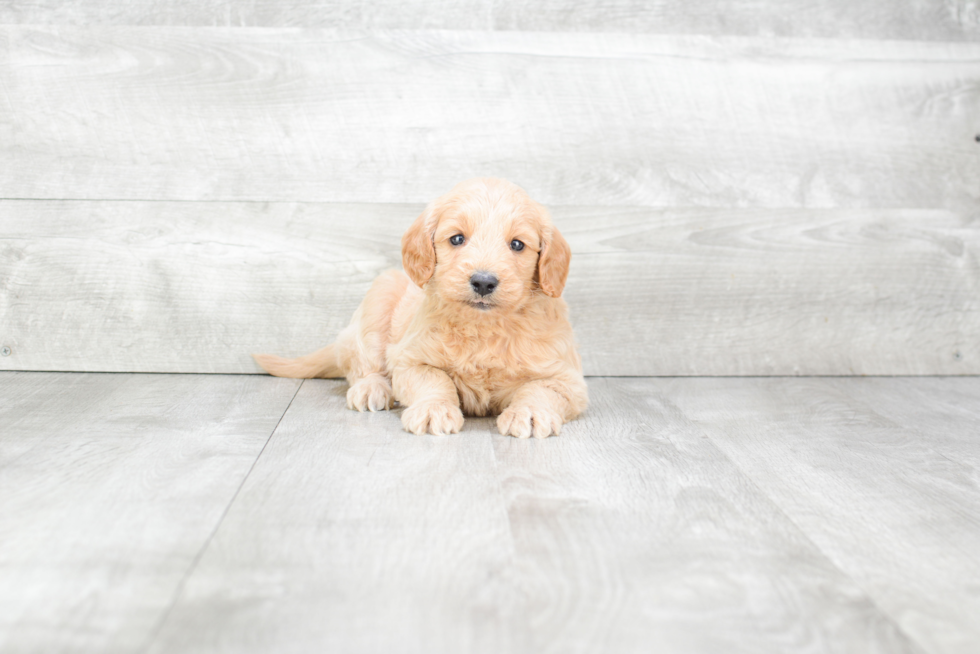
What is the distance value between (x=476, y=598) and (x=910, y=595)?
70cm

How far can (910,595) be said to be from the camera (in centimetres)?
125

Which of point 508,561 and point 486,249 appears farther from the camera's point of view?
point 486,249

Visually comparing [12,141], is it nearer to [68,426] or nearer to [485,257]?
[68,426]

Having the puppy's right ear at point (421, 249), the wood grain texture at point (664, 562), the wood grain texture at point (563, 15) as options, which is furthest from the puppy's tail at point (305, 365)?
the wood grain texture at point (563, 15)

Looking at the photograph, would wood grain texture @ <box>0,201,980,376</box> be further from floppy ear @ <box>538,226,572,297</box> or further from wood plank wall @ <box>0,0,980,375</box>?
floppy ear @ <box>538,226,572,297</box>

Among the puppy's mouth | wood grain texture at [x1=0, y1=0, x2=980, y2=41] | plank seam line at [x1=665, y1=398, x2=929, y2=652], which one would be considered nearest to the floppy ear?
the puppy's mouth

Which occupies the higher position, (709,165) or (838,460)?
(709,165)

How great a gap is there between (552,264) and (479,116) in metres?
0.92

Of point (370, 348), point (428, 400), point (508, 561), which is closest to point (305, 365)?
point (370, 348)

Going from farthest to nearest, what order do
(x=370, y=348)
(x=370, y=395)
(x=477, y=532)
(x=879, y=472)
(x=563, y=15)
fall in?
1. (x=563, y=15)
2. (x=370, y=348)
3. (x=370, y=395)
4. (x=879, y=472)
5. (x=477, y=532)

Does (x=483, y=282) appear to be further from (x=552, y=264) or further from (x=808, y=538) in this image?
(x=808, y=538)

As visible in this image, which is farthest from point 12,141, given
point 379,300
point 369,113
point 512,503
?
point 512,503

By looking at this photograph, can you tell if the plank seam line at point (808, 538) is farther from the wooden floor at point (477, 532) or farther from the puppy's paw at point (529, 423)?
the puppy's paw at point (529, 423)

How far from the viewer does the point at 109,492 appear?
1.57 meters
